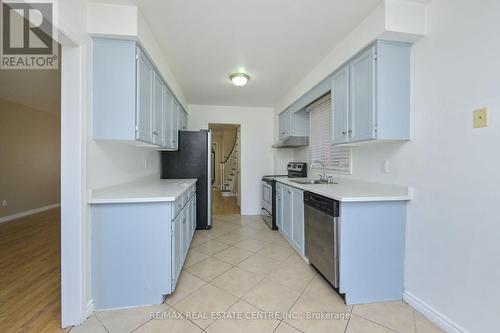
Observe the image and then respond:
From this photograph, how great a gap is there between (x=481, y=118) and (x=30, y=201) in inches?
289

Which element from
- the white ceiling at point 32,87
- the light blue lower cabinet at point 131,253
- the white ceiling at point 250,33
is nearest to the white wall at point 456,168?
the white ceiling at point 250,33

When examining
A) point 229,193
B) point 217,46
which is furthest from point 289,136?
point 229,193

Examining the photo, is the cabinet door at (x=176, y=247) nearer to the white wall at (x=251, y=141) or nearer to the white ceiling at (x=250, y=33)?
the white ceiling at (x=250, y=33)

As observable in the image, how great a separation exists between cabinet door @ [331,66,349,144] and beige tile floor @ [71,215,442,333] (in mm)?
1499

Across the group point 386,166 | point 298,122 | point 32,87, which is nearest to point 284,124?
point 298,122

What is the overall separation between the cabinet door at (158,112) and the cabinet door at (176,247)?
903mm

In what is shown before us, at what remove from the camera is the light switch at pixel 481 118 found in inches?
52.6

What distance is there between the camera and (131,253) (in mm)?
1740

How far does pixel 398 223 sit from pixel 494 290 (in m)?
0.65

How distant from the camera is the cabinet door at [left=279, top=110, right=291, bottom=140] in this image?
13.1ft

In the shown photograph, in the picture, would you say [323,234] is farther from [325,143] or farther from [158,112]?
[158,112]

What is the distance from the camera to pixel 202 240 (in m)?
3.24

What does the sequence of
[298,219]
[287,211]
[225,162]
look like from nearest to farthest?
[298,219] → [287,211] → [225,162]

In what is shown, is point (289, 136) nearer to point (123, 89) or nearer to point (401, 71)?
point (401, 71)
